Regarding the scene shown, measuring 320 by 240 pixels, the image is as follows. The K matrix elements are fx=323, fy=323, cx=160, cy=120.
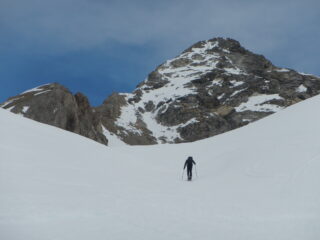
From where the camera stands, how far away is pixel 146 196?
482 inches

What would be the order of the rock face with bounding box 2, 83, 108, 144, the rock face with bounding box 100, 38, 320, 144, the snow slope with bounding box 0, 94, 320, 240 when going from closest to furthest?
1. the snow slope with bounding box 0, 94, 320, 240
2. the rock face with bounding box 2, 83, 108, 144
3. the rock face with bounding box 100, 38, 320, 144

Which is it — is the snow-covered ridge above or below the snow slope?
above

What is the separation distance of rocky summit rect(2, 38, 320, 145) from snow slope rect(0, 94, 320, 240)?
5098 cm

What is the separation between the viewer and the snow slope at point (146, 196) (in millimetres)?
8281

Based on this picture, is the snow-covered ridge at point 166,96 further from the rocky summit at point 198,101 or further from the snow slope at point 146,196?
the snow slope at point 146,196

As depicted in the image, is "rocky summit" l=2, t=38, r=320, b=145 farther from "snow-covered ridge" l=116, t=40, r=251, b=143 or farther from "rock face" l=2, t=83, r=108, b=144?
"rock face" l=2, t=83, r=108, b=144

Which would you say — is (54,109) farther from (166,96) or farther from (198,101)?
(166,96)

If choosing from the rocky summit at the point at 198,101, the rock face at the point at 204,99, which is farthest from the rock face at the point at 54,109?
the rock face at the point at 204,99

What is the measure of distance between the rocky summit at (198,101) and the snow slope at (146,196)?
5098 cm

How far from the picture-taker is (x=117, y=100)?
5733 inches

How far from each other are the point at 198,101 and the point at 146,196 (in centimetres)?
13856

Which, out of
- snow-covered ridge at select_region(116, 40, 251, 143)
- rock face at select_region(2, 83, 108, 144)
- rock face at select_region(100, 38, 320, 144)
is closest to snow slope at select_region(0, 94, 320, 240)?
rock face at select_region(2, 83, 108, 144)

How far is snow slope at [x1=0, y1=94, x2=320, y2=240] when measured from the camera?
27.2 ft

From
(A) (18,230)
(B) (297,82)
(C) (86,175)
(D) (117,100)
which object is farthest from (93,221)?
(B) (297,82)
